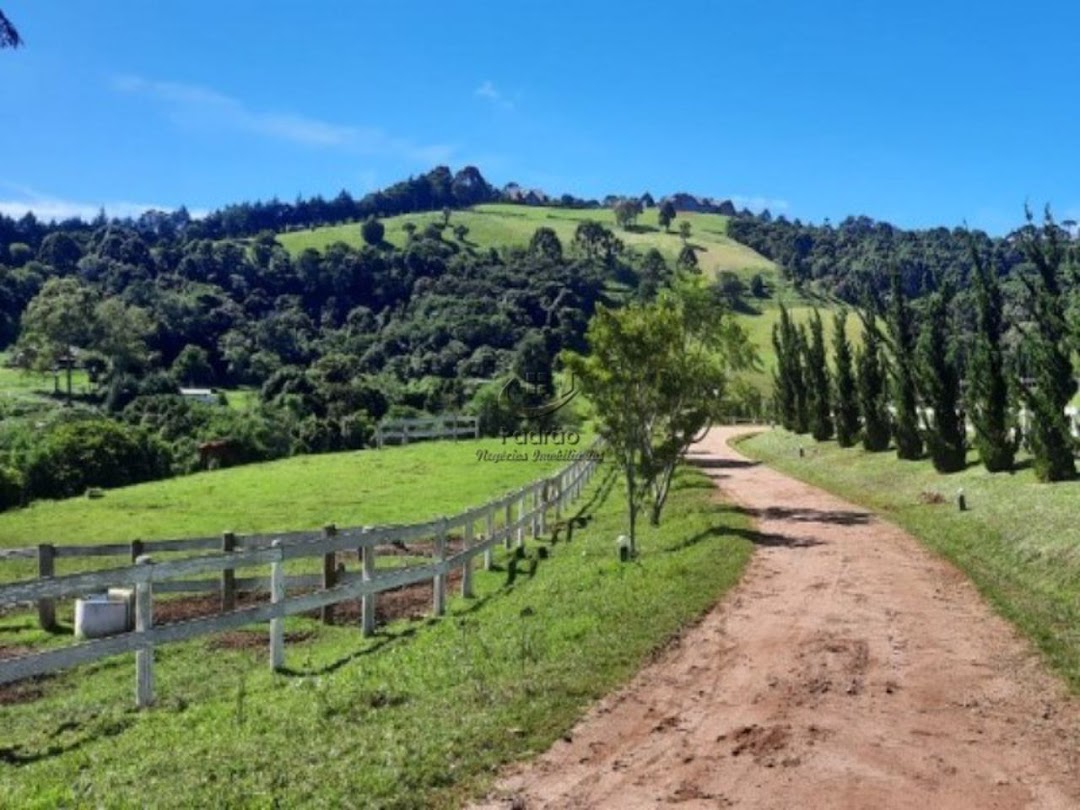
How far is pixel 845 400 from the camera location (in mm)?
45938

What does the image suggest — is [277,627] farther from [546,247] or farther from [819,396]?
[546,247]

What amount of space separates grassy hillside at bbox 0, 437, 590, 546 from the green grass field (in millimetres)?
14496

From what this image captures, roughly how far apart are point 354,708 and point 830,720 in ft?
14.7

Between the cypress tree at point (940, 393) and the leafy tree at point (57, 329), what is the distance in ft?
344

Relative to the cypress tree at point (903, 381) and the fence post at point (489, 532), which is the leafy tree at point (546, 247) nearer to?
the cypress tree at point (903, 381)

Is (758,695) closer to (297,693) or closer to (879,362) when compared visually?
(297,693)

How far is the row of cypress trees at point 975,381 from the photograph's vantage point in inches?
990

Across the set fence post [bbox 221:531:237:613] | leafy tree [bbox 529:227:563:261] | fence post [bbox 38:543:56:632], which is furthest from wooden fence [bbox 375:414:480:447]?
leafy tree [bbox 529:227:563:261]

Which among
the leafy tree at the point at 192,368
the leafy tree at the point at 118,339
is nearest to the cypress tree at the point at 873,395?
the leafy tree at the point at 118,339

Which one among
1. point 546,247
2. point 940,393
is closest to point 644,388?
point 940,393

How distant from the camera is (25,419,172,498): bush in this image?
1762 inches

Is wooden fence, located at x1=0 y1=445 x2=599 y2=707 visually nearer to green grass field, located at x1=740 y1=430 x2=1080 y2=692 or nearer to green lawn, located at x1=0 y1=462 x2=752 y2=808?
green lawn, located at x1=0 y1=462 x2=752 y2=808

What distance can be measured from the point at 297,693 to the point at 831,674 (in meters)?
5.80

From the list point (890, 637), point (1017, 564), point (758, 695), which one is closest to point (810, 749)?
point (758, 695)
